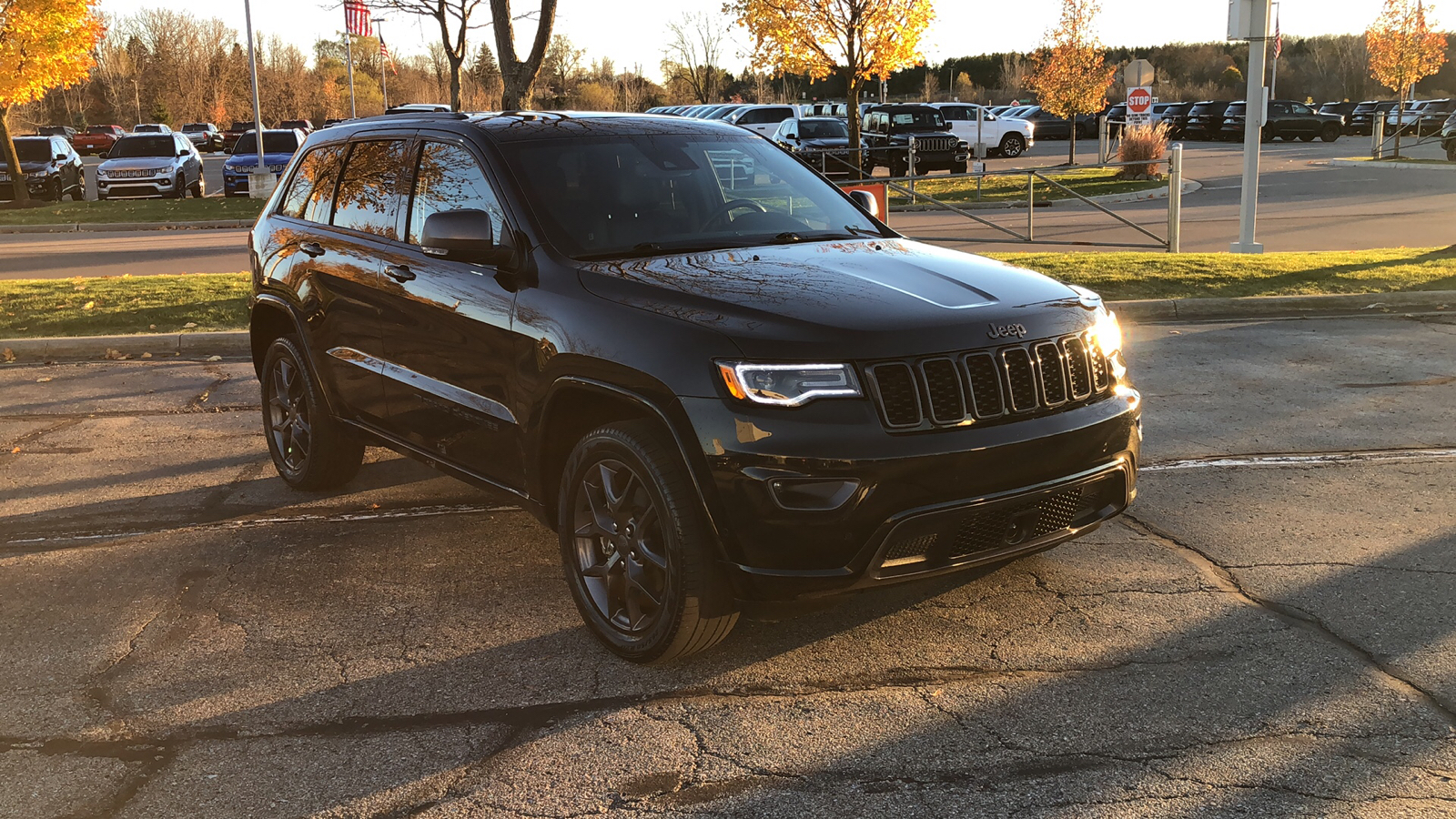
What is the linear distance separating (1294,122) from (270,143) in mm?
44243

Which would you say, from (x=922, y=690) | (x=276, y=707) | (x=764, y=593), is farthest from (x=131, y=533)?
(x=922, y=690)

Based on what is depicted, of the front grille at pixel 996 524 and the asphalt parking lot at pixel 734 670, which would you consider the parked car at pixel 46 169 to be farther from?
the front grille at pixel 996 524

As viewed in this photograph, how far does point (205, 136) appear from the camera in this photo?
64250mm

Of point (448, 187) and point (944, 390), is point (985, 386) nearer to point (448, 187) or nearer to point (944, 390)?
point (944, 390)

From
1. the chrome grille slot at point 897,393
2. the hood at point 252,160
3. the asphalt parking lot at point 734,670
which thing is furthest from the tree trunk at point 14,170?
the chrome grille slot at point 897,393

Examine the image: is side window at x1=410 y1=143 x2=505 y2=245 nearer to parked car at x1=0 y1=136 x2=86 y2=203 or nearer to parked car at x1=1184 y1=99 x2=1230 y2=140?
parked car at x1=0 y1=136 x2=86 y2=203

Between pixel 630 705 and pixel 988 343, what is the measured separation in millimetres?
1564

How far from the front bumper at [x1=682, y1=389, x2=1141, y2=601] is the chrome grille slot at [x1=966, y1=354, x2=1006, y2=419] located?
60 millimetres

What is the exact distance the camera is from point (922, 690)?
3.85 metres

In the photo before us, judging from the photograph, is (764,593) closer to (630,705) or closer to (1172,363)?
(630,705)

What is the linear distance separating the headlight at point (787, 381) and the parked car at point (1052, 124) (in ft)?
194

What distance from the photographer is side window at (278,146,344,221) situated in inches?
233

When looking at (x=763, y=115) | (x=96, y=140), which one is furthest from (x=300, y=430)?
(x=96, y=140)

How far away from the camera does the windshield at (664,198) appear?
4.63m
